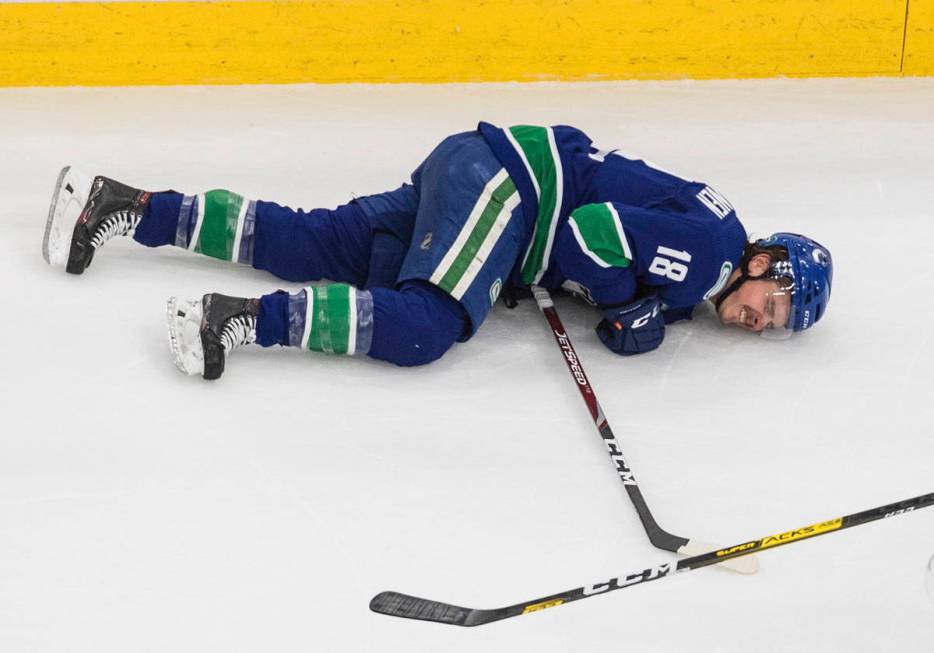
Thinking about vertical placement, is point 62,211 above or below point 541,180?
below

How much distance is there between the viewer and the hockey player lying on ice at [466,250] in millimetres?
2311

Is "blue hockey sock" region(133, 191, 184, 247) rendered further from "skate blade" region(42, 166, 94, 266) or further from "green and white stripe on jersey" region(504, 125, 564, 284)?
"green and white stripe on jersey" region(504, 125, 564, 284)

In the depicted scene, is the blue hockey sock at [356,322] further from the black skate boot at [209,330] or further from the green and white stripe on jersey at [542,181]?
Answer: the green and white stripe on jersey at [542,181]

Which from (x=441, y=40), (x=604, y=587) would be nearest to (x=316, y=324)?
(x=604, y=587)

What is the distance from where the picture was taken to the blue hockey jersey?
234cm

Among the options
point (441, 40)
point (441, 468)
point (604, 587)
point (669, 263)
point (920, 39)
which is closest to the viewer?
point (604, 587)

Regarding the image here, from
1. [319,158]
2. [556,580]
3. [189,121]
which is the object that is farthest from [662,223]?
[189,121]

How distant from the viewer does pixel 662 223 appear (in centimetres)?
235

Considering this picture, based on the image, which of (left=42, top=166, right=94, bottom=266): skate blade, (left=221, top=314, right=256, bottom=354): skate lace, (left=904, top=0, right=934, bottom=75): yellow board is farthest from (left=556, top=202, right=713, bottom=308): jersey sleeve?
(left=904, top=0, right=934, bottom=75): yellow board

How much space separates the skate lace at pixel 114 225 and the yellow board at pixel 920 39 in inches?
104

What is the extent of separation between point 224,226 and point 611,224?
0.78 m

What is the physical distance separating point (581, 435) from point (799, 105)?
80.6 inches

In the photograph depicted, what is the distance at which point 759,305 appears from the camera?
8.19ft

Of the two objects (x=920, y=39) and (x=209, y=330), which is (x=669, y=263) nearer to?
(x=209, y=330)
